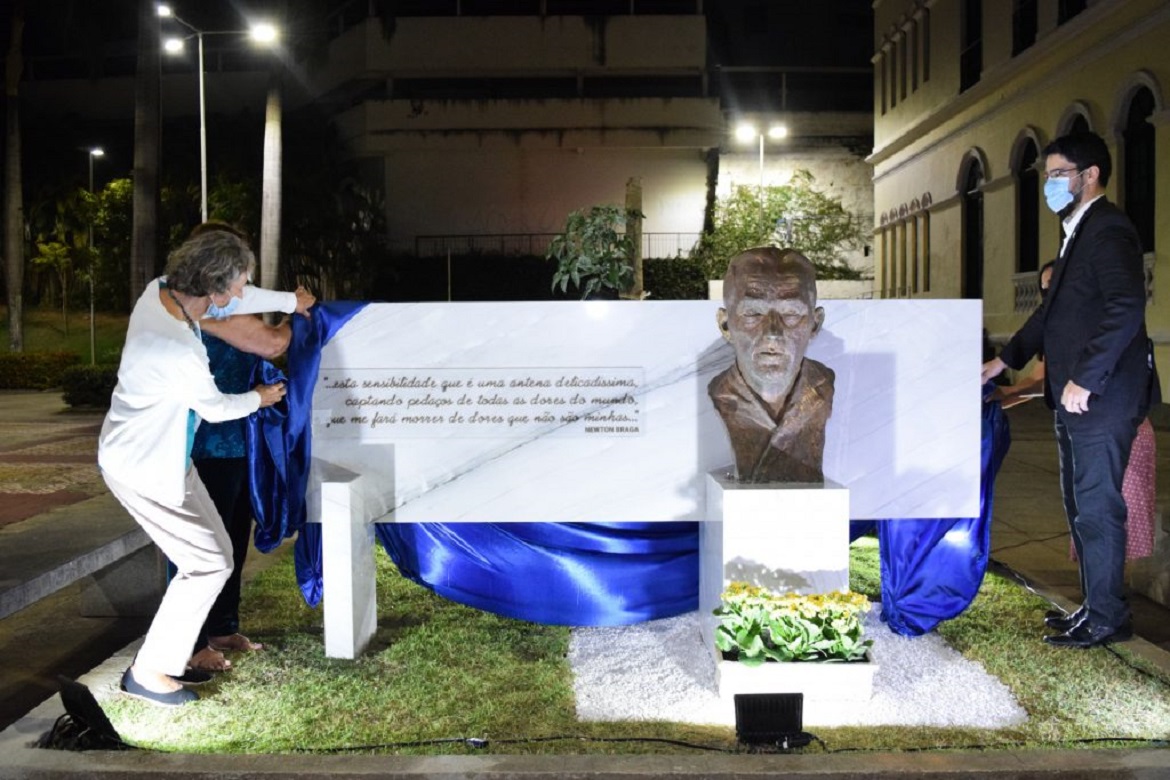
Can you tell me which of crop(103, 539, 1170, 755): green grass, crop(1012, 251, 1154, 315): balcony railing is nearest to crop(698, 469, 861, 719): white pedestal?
crop(103, 539, 1170, 755): green grass

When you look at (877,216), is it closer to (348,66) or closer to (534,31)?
(534,31)

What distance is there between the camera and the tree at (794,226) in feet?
109

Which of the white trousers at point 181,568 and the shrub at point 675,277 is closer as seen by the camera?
the white trousers at point 181,568

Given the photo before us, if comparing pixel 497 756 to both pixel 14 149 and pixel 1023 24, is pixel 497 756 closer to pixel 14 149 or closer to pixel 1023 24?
pixel 1023 24

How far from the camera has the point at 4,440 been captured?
15211mm

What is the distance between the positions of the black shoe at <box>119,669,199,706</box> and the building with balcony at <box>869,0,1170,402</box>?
14682 mm

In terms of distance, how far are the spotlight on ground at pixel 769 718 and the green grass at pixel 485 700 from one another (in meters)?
0.08

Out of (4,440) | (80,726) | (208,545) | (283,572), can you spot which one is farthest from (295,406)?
(4,440)

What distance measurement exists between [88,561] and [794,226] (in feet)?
97.5

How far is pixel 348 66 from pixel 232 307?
106ft

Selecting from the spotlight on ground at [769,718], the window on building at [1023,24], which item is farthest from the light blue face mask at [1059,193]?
the window on building at [1023,24]

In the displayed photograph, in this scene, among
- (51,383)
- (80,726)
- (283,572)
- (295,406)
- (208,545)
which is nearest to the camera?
(80,726)

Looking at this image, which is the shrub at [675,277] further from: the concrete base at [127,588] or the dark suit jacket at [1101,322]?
the dark suit jacket at [1101,322]

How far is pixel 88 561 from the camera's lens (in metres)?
5.41
